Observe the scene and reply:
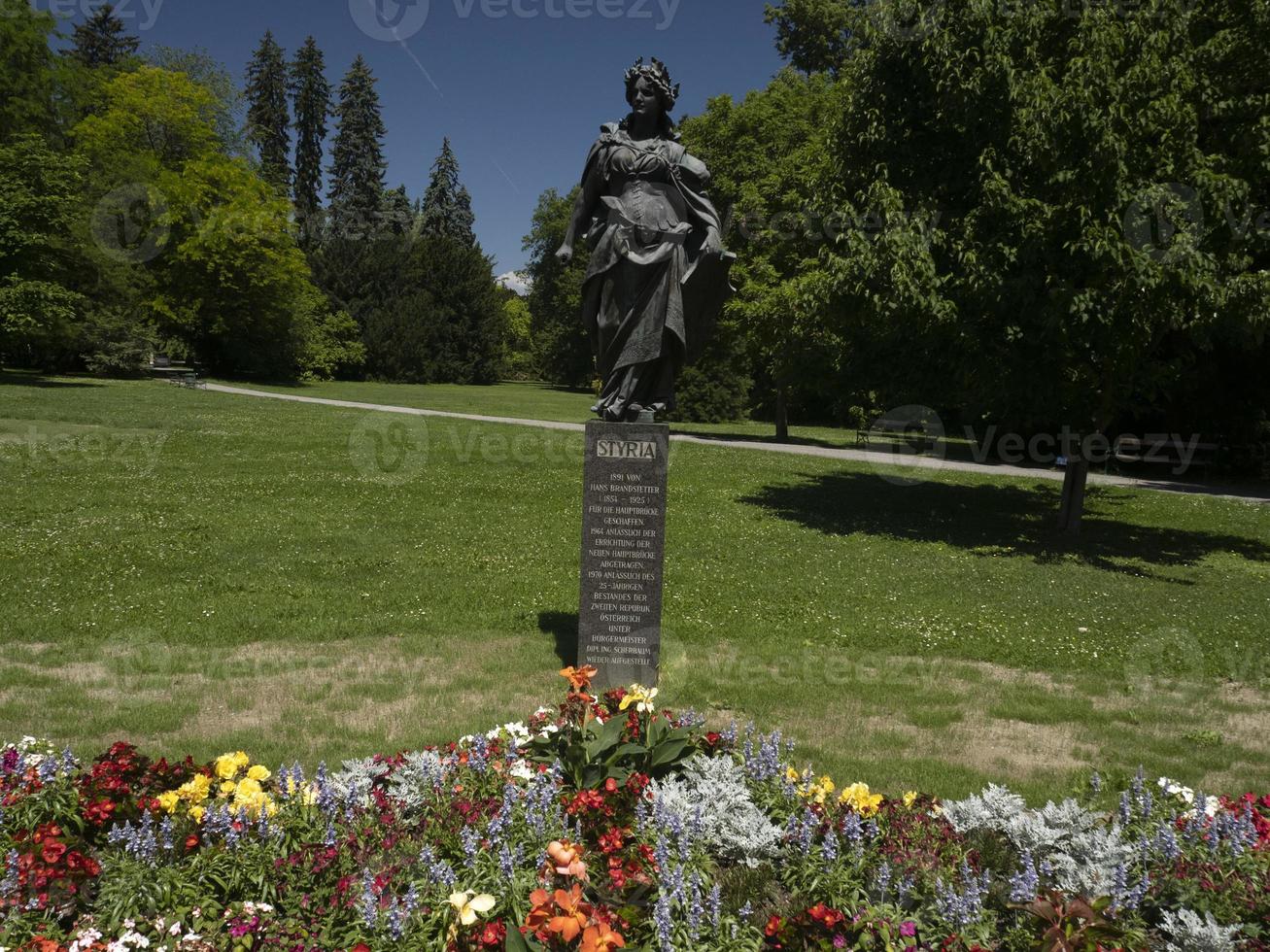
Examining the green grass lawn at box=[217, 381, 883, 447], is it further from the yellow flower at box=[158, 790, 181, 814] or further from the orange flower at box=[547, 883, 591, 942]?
the orange flower at box=[547, 883, 591, 942]

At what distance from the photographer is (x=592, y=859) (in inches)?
158

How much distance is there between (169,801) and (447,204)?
8525 cm

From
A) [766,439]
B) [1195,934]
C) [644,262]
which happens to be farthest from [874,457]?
[1195,934]

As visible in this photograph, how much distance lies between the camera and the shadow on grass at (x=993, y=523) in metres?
14.3

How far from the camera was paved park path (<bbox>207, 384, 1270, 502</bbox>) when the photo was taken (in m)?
23.0

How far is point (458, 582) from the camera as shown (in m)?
10.3

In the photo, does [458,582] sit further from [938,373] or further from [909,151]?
[909,151]

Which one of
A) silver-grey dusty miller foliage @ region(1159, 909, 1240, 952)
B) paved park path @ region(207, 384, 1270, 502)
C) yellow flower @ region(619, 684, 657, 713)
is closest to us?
silver-grey dusty miller foliage @ region(1159, 909, 1240, 952)

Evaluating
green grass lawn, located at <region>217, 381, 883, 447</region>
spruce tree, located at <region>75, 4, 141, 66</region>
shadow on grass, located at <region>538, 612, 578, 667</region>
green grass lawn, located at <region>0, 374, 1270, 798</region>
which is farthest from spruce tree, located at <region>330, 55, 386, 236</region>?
shadow on grass, located at <region>538, 612, 578, 667</region>

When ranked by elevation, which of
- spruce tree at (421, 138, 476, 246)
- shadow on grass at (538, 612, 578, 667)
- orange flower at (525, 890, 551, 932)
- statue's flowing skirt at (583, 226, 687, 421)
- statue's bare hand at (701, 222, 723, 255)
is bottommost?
shadow on grass at (538, 612, 578, 667)

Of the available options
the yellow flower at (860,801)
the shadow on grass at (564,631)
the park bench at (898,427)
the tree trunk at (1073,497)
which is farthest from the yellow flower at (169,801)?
the park bench at (898,427)

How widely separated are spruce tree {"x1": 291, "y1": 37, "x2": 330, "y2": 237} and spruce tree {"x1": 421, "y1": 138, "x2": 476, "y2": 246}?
1269cm

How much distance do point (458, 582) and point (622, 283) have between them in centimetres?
463

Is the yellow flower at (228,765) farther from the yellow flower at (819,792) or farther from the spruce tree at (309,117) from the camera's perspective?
the spruce tree at (309,117)
